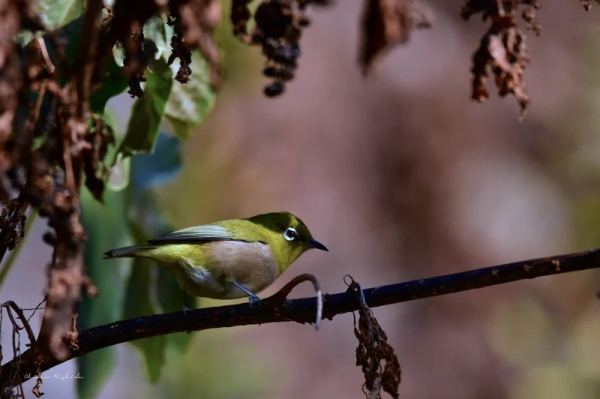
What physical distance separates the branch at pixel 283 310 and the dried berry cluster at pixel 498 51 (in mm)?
380

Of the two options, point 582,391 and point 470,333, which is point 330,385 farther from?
point 582,391

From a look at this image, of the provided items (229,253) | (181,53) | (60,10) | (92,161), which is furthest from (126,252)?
(92,161)

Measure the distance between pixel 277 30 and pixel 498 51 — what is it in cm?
46

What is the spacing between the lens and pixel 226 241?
4.13 meters

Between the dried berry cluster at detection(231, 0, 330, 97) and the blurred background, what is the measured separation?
23.1 feet

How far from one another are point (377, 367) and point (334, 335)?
7.91 meters

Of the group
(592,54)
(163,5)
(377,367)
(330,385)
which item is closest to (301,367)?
(330,385)

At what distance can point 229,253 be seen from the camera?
13.3 ft

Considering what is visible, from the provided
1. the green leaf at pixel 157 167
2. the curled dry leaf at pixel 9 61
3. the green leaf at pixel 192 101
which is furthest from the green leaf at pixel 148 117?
the curled dry leaf at pixel 9 61

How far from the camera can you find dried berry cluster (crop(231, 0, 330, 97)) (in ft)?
4.96

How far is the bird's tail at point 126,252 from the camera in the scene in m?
3.12

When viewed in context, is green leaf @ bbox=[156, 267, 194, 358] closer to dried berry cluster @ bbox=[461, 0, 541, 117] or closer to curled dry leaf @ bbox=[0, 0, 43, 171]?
dried berry cluster @ bbox=[461, 0, 541, 117]

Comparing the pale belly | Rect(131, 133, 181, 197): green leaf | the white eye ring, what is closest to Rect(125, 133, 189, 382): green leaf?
Rect(131, 133, 181, 197): green leaf

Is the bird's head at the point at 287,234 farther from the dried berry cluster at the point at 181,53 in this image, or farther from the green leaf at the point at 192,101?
the dried berry cluster at the point at 181,53
